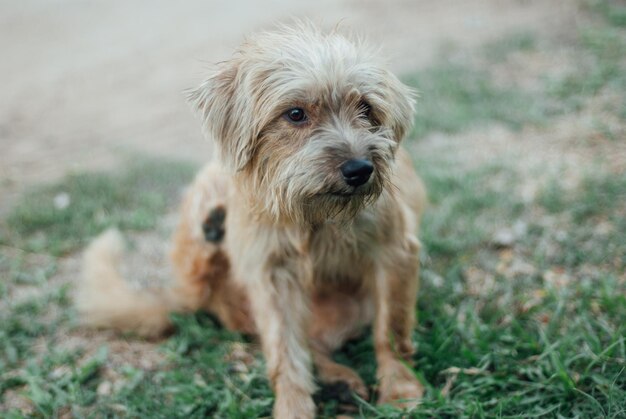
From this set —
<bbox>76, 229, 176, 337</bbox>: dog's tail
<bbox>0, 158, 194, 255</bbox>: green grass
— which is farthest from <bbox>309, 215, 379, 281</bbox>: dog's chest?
<bbox>0, 158, 194, 255</bbox>: green grass

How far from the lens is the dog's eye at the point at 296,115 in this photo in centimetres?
289

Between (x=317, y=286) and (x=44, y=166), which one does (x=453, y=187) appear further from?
(x=44, y=166)

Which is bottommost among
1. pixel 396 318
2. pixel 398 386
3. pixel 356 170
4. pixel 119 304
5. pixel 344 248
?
pixel 398 386

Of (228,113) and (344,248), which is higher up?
(228,113)

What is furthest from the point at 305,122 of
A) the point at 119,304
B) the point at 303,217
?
the point at 119,304

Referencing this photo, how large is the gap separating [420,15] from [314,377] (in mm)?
7944

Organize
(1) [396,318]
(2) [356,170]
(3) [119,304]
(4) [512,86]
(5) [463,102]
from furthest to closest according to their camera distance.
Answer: (4) [512,86], (5) [463,102], (3) [119,304], (1) [396,318], (2) [356,170]

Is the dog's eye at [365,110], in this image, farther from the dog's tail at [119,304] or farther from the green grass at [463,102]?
the green grass at [463,102]

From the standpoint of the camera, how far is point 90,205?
5551 mm

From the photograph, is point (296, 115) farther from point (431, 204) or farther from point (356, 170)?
point (431, 204)

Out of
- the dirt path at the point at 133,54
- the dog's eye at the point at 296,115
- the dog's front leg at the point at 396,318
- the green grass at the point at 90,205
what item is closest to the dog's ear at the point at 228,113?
the dog's eye at the point at 296,115

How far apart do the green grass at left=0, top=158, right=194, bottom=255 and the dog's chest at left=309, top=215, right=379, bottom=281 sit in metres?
2.44

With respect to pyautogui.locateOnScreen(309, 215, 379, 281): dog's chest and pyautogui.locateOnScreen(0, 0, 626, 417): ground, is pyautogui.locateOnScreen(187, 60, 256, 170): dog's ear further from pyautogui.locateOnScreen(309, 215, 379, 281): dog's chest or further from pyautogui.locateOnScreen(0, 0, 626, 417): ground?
pyautogui.locateOnScreen(0, 0, 626, 417): ground

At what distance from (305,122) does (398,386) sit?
1506 millimetres
